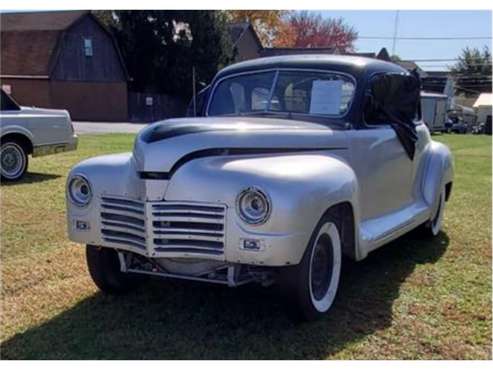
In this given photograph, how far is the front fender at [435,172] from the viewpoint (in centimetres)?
625

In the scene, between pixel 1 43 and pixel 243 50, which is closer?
pixel 1 43

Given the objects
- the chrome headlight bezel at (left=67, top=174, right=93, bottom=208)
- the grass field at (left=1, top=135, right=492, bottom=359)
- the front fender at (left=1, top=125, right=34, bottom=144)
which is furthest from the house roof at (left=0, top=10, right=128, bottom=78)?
the chrome headlight bezel at (left=67, top=174, right=93, bottom=208)

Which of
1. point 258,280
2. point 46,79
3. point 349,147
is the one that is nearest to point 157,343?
point 258,280

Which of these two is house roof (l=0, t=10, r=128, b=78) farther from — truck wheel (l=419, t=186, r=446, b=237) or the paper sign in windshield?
the paper sign in windshield

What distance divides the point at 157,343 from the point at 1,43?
3842cm

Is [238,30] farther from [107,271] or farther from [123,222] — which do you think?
[123,222]

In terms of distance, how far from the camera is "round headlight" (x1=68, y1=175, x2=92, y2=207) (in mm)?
4156

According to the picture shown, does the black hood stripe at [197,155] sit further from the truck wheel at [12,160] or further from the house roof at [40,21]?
the house roof at [40,21]

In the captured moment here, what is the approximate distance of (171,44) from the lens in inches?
1521

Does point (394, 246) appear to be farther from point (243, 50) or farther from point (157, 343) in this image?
point (243, 50)

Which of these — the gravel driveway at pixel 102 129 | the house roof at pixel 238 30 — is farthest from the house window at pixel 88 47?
the house roof at pixel 238 30

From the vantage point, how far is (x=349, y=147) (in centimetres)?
471

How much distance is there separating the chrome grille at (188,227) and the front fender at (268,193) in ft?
0.17

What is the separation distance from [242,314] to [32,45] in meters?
36.5
